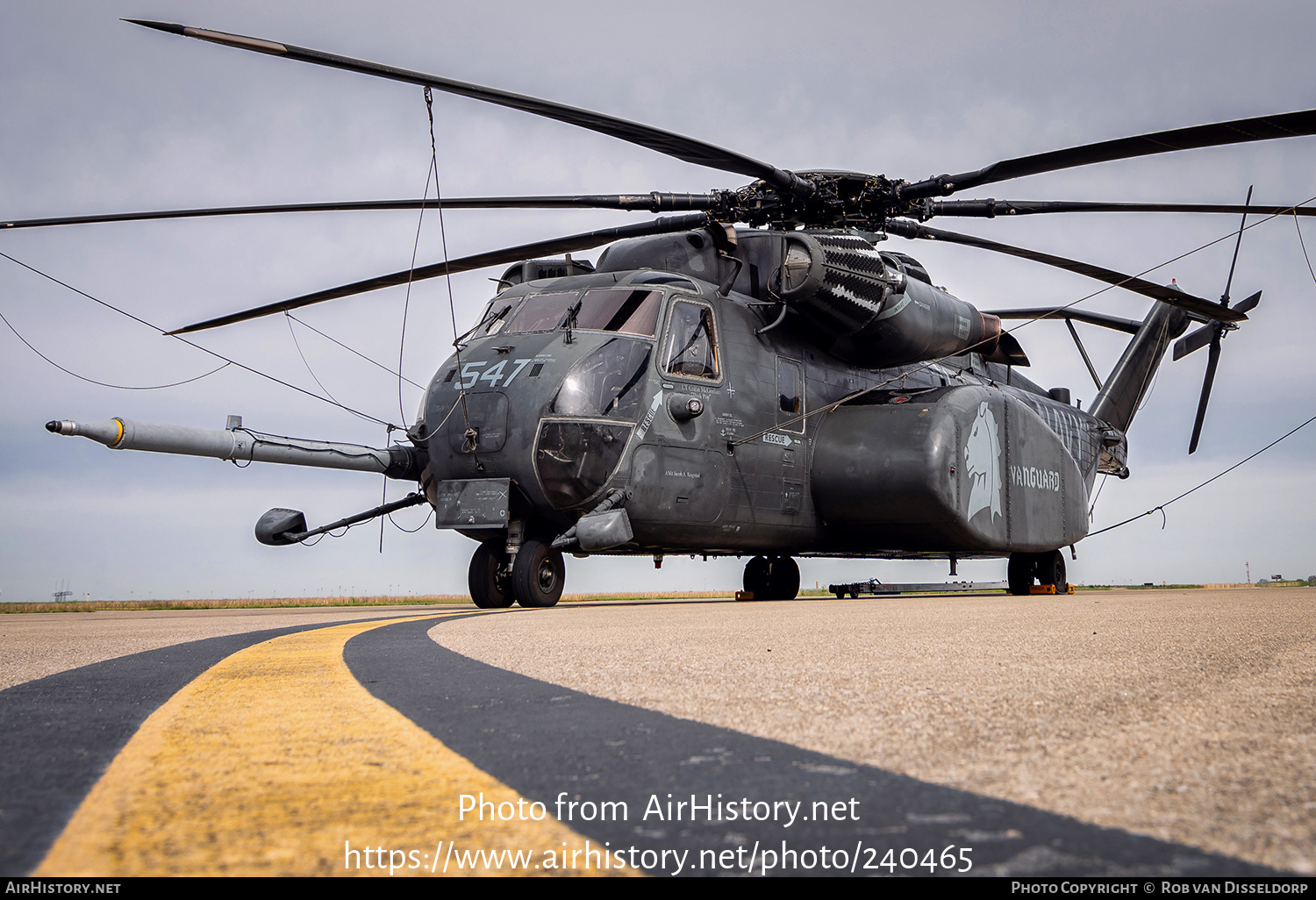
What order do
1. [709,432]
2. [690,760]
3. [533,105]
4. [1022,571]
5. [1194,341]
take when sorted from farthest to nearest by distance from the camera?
[1194,341] → [1022,571] → [709,432] → [533,105] → [690,760]

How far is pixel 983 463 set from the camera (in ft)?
35.9

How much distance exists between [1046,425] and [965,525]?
123 inches

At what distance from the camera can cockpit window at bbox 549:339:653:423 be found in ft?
28.3

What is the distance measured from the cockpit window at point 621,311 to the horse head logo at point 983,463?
3.98 meters

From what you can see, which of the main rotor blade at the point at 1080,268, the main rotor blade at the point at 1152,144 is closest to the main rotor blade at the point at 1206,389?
the main rotor blade at the point at 1080,268

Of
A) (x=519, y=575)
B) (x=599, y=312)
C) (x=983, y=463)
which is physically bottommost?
(x=519, y=575)

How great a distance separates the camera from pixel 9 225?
7.57m

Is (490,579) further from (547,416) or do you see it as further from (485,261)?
(485,261)

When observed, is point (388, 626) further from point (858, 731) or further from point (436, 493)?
point (858, 731)

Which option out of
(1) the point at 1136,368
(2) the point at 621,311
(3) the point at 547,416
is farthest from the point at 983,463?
(1) the point at 1136,368

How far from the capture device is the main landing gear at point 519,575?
899 cm

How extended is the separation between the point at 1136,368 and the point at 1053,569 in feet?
14.1

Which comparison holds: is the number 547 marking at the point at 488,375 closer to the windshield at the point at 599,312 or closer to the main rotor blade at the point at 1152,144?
the windshield at the point at 599,312

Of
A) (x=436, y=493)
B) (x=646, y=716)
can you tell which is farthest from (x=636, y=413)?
(x=646, y=716)
